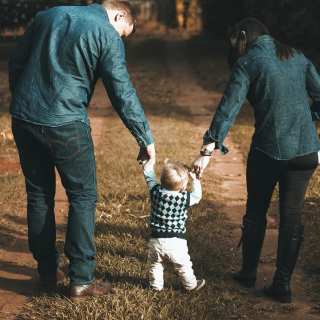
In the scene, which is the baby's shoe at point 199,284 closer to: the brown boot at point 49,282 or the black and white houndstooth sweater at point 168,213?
the black and white houndstooth sweater at point 168,213

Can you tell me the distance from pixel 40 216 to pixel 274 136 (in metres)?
1.50

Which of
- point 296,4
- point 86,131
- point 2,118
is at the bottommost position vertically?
point 2,118

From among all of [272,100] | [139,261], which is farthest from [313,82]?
[139,261]

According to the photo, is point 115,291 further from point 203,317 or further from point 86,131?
point 86,131

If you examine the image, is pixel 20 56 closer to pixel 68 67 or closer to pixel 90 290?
pixel 68 67

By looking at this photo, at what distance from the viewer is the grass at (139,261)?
2.38 meters

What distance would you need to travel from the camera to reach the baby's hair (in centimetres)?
238

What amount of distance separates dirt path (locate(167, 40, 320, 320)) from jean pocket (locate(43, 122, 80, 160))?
5.17 feet

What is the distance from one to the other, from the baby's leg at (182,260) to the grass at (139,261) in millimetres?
100

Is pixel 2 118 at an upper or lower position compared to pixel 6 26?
lower

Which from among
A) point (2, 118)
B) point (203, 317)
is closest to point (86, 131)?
point (203, 317)

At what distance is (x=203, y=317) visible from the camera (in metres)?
2.35

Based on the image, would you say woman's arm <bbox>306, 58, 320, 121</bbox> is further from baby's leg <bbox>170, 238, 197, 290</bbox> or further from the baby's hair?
baby's leg <bbox>170, 238, 197, 290</bbox>

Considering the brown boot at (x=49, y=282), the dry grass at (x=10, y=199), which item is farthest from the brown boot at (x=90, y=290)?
the dry grass at (x=10, y=199)
